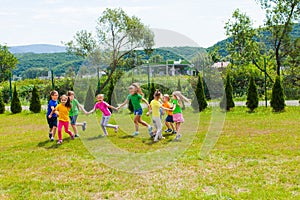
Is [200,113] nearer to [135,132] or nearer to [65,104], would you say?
[135,132]

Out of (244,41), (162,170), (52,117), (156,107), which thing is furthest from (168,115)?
(244,41)

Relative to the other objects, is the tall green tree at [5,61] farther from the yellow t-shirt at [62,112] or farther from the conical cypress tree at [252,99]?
the yellow t-shirt at [62,112]

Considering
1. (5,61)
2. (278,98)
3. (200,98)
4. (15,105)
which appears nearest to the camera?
(278,98)

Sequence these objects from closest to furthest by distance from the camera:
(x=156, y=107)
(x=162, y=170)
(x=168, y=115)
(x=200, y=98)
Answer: (x=162, y=170) < (x=156, y=107) < (x=168, y=115) < (x=200, y=98)

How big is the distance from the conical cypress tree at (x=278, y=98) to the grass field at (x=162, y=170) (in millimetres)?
5643

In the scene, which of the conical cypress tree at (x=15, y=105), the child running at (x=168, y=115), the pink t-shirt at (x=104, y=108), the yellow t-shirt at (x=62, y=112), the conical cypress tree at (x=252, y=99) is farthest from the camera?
the conical cypress tree at (x=15, y=105)

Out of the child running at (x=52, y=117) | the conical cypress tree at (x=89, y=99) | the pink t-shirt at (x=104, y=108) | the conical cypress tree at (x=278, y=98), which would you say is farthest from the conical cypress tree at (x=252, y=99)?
the child running at (x=52, y=117)

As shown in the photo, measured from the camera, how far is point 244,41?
2517 centimetres

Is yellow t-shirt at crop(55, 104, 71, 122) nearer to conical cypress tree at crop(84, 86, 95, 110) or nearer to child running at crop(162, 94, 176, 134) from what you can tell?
child running at crop(162, 94, 176, 134)

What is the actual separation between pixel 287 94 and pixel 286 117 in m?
10.5

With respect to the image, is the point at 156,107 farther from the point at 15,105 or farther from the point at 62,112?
the point at 15,105

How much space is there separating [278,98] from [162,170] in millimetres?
10753

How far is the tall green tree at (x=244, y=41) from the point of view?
24.7 metres

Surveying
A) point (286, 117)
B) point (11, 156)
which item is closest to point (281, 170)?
point (11, 156)
